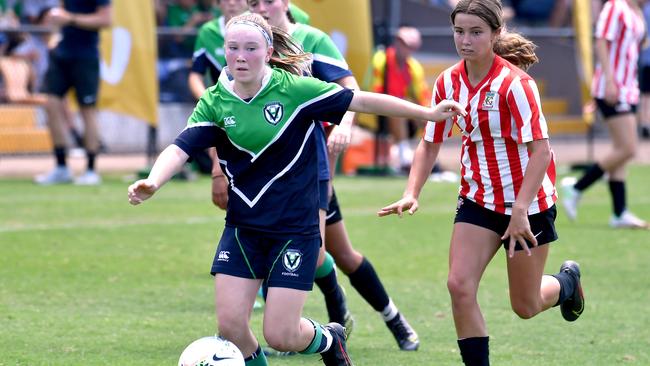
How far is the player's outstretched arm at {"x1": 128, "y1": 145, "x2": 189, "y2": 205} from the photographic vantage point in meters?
5.08

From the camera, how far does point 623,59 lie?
11328mm

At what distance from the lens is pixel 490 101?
18.6ft

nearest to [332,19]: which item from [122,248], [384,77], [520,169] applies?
[384,77]

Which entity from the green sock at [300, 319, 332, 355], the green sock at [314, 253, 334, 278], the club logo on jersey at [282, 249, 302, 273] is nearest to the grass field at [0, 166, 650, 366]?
the green sock at [314, 253, 334, 278]

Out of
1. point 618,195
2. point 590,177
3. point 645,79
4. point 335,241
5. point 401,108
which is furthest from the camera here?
point 645,79

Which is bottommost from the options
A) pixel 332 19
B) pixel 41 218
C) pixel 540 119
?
pixel 41 218

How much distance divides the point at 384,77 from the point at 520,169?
1004cm

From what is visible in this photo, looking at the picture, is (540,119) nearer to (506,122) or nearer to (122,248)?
(506,122)

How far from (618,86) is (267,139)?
6.42 metres

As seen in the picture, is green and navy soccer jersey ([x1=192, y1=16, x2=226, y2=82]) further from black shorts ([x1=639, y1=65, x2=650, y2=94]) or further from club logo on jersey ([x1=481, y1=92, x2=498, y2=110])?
black shorts ([x1=639, y1=65, x2=650, y2=94])

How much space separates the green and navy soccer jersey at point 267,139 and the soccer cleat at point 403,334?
60.5 inches

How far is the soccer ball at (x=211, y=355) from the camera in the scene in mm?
5074

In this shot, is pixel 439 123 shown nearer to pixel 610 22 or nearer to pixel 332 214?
pixel 332 214

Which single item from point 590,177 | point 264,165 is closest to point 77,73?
point 590,177
